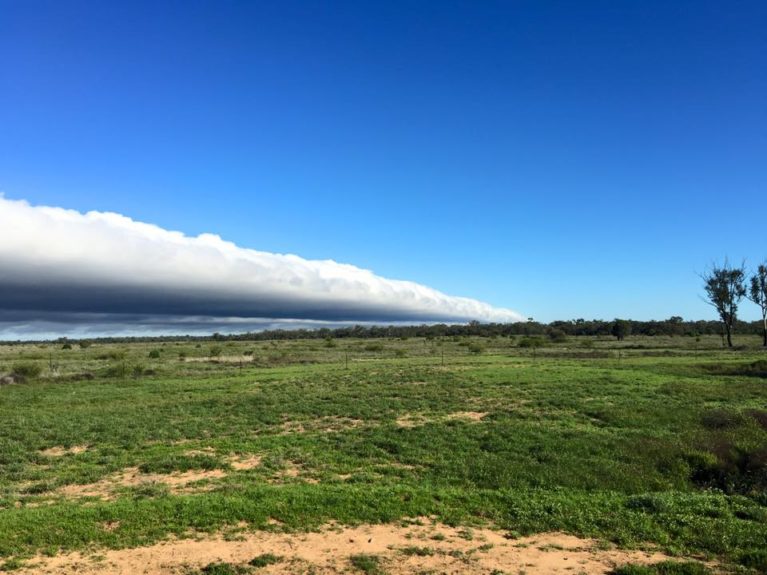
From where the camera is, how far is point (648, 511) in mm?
9859

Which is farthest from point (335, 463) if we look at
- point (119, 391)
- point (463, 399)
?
point (119, 391)

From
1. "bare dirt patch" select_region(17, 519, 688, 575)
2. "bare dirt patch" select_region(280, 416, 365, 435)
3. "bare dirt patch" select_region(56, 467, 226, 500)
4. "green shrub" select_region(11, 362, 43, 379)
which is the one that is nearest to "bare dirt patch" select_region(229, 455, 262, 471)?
"bare dirt patch" select_region(56, 467, 226, 500)

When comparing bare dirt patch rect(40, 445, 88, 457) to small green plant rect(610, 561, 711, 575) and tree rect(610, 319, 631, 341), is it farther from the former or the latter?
tree rect(610, 319, 631, 341)

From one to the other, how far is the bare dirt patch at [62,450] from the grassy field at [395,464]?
3.7 inches

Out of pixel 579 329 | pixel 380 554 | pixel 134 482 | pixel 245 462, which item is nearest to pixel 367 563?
pixel 380 554

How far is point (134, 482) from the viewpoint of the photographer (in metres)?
11.9

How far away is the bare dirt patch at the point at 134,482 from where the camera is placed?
435 inches

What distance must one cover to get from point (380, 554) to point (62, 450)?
1196 cm

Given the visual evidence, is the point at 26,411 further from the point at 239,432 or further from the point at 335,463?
the point at 335,463

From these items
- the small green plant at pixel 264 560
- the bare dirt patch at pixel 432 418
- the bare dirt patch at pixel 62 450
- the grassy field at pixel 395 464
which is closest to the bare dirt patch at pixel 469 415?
the bare dirt patch at pixel 432 418

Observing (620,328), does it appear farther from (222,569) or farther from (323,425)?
(222,569)

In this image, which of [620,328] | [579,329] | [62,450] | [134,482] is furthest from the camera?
[579,329]

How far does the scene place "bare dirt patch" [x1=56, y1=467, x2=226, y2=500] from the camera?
11.1 meters

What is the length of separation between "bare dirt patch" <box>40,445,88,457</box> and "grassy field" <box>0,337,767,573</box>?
0.09 meters
